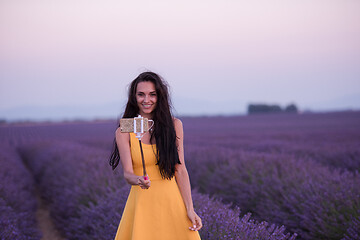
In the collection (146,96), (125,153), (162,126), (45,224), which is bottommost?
(45,224)

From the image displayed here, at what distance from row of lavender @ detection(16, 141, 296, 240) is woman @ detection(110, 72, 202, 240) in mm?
450

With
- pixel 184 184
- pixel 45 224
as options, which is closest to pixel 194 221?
pixel 184 184

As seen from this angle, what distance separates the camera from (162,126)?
62.2 inches

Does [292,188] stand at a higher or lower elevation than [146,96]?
lower

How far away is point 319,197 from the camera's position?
10.2 feet

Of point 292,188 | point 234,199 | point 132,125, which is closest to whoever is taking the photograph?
point 132,125

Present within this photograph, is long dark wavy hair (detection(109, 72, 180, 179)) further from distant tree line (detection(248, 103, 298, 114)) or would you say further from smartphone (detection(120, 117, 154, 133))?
distant tree line (detection(248, 103, 298, 114))

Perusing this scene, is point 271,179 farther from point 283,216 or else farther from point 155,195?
point 155,195

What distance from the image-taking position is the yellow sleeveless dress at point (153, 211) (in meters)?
1.53

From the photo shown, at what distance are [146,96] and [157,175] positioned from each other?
37 centimetres

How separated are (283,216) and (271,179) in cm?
73

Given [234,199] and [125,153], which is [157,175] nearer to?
[125,153]

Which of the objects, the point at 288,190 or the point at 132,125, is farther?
the point at 288,190

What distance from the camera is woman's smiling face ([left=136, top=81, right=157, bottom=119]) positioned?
5.14ft
